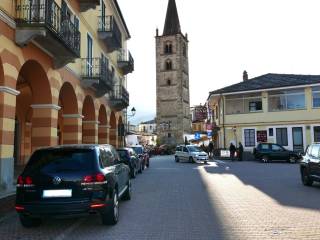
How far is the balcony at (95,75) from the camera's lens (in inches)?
827

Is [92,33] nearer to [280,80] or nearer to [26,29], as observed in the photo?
[26,29]

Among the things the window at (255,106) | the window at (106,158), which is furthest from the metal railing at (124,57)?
the window at (106,158)

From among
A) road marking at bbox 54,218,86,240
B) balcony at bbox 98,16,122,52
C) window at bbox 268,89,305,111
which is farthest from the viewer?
window at bbox 268,89,305,111

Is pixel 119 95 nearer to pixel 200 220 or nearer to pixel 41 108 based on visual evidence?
pixel 41 108

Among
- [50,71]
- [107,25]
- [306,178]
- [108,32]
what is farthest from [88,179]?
[107,25]

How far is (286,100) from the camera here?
4028 centimetres

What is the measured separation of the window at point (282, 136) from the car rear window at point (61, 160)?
33817 millimetres

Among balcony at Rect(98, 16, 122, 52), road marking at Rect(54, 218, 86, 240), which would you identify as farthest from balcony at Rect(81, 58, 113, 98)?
road marking at Rect(54, 218, 86, 240)

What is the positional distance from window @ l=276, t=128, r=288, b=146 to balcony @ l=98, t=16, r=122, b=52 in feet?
63.7

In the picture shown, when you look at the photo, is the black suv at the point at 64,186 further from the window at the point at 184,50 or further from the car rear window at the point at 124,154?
the window at the point at 184,50

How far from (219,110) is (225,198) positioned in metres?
33.0

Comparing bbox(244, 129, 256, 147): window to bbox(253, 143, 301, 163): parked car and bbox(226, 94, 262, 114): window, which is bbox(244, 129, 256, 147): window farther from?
bbox(253, 143, 301, 163): parked car

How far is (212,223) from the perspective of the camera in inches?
337

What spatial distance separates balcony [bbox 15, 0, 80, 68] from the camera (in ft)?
42.3
